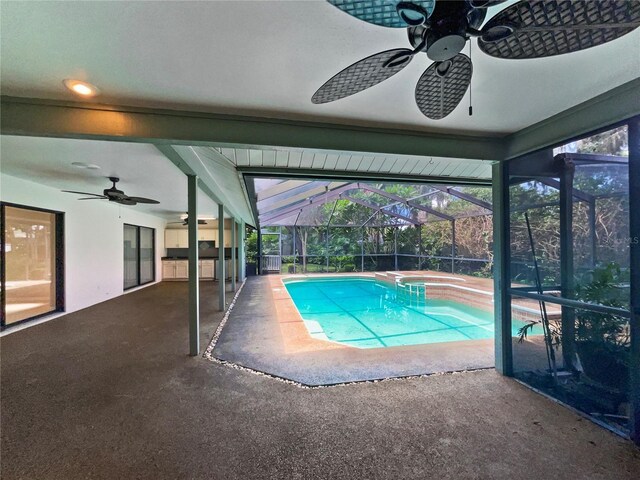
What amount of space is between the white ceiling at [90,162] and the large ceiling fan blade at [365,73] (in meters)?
2.34

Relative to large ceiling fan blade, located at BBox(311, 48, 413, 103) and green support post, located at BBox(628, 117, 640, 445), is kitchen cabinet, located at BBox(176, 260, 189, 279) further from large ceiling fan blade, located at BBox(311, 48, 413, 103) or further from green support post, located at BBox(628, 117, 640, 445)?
green support post, located at BBox(628, 117, 640, 445)

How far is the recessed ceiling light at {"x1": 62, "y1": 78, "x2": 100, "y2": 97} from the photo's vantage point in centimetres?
173

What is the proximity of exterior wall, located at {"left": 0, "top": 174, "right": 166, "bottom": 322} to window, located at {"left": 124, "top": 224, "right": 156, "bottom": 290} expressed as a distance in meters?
0.43

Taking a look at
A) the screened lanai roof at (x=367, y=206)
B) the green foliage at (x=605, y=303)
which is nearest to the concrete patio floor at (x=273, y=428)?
the green foliage at (x=605, y=303)

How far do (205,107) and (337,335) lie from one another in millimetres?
4027

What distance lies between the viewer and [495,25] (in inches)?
36.9

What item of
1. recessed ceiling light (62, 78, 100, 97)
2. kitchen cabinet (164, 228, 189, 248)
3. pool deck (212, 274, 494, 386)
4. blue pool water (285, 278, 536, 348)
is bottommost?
blue pool water (285, 278, 536, 348)

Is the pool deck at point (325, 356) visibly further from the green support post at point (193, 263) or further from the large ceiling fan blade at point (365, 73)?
the large ceiling fan blade at point (365, 73)

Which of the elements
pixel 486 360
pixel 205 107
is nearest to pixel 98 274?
pixel 205 107

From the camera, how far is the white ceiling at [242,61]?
126 cm

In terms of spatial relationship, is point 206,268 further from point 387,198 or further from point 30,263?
point 387,198

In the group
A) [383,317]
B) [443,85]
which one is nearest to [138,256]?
[383,317]

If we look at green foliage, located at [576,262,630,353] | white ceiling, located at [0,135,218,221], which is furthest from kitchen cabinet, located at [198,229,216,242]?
green foliage, located at [576,262,630,353]

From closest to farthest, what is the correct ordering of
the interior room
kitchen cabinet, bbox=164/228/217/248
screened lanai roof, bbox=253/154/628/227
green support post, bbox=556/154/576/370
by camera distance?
the interior room < screened lanai roof, bbox=253/154/628/227 < green support post, bbox=556/154/576/370 < kitchen cabinet, bbox=164/228/217/248
